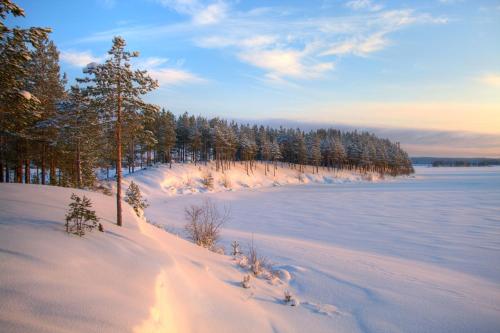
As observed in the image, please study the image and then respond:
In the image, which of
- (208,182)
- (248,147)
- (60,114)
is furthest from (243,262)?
(248,147)

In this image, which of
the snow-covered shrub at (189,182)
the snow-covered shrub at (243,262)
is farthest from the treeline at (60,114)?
the snow-covered shrub at (189,182)

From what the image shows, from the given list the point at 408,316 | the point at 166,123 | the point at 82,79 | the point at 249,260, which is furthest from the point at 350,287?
the point at 166,123

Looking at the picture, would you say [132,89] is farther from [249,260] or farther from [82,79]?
[249,260]

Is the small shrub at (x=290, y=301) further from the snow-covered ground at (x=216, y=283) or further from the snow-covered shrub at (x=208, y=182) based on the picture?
the snow-covered shrub at (x=208, y=182)

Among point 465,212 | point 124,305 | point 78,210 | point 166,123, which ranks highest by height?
point 166,123

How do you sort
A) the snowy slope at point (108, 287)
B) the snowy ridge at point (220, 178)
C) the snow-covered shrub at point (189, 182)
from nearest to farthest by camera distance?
1. the snowy slope at point (108, 287)
2. the snowy ridge at point (220, 178)
3. the snow-covered shrub at point (189, 182)

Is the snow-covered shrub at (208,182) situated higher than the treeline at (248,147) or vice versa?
the treeline at (248,147)

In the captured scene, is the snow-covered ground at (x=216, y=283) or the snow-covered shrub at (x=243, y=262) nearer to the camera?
the snow-covered ground at (x=216, y=283)

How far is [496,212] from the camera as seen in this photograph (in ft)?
79.5

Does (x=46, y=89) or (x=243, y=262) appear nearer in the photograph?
(x=243, y=262)

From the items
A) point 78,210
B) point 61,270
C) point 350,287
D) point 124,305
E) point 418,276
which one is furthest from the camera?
point 418,276

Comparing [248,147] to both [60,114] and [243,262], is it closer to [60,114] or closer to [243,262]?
[60,114]

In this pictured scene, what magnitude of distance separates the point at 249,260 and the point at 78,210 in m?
5.51

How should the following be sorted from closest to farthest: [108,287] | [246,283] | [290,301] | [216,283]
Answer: [108,287]
[290,301]
[216,283]
[246,283]
